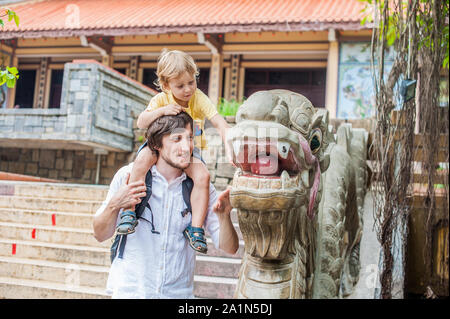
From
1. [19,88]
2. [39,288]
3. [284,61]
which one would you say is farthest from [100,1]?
[39,288]

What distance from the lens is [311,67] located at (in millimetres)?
10297

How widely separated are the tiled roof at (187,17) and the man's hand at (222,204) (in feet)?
22.1

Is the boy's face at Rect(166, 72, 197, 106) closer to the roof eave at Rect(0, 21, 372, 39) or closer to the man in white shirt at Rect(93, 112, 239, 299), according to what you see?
the man in white shirt at Rect(93, 112, 239, 299)

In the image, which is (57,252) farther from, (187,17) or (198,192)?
(187,17)

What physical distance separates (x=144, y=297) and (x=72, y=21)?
29.8 feet

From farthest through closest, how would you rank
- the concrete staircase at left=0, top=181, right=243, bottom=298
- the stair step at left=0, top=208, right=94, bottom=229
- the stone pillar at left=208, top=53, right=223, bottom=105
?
the stone pillar at left=208, top=53, right=223, bottom=105 < the stair step at left=0, top=208, right=94, bottom=229 < the concrete staircase at left=0, top=181, right=243, bottom=298

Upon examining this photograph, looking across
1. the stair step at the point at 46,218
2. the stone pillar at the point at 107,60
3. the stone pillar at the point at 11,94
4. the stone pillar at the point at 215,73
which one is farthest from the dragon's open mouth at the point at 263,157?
the stone pillar at the point at 11,94

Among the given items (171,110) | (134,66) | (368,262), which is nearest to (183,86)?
(171,110)

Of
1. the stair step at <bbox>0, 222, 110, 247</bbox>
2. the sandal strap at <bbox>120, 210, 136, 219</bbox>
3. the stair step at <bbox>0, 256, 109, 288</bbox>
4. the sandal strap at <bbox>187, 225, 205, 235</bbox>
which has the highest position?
the sandal strap at <bbox>120, 210, 136, 219</bbox>

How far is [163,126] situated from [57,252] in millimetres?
2809

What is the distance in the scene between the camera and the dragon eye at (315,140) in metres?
1.88

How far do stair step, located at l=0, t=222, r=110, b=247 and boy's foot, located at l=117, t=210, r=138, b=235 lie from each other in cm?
254

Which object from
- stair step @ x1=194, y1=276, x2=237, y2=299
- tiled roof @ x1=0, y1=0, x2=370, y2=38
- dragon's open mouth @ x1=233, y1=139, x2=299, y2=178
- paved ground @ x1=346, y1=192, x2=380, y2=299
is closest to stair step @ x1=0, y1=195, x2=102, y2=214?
stair step @ x1=194, y1=276, x2=237, y2=299

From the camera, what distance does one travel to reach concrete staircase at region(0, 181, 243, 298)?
12.0 ft
